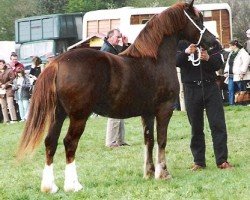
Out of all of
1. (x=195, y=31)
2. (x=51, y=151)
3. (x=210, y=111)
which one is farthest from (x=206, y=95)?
(x=51, y=151)

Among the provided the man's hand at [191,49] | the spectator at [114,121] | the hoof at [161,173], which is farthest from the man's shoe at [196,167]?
the spectator at [114,121]

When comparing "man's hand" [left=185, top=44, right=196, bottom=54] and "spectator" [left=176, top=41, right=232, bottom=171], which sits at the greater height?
"man's hand" [left=185, top=44, right=196, bottom=54]

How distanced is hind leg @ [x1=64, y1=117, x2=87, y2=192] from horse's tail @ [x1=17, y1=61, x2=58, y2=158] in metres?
0.29

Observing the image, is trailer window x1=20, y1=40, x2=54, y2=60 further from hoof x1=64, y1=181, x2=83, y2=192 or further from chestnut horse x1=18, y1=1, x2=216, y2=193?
hoof x1=64, y1=181, x2=83, y2=192

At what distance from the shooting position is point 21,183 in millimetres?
8492

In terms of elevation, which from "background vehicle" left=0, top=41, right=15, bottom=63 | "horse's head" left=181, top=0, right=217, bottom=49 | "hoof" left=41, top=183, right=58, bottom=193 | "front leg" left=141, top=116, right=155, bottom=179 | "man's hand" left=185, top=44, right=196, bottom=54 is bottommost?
"hoof" left=41, top=183, right=58, bottom=193

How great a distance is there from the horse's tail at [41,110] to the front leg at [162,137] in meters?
1.51

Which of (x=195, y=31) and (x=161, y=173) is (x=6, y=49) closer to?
(x=195, y=31)

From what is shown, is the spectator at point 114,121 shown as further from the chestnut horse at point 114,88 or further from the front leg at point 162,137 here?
the front leg at point 162,137

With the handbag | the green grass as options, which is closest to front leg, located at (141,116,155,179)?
the green grass

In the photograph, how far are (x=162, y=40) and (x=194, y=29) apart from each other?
52cm

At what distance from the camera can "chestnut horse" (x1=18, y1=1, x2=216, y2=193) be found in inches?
296

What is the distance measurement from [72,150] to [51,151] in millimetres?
288

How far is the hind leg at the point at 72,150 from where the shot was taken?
7582 mm
